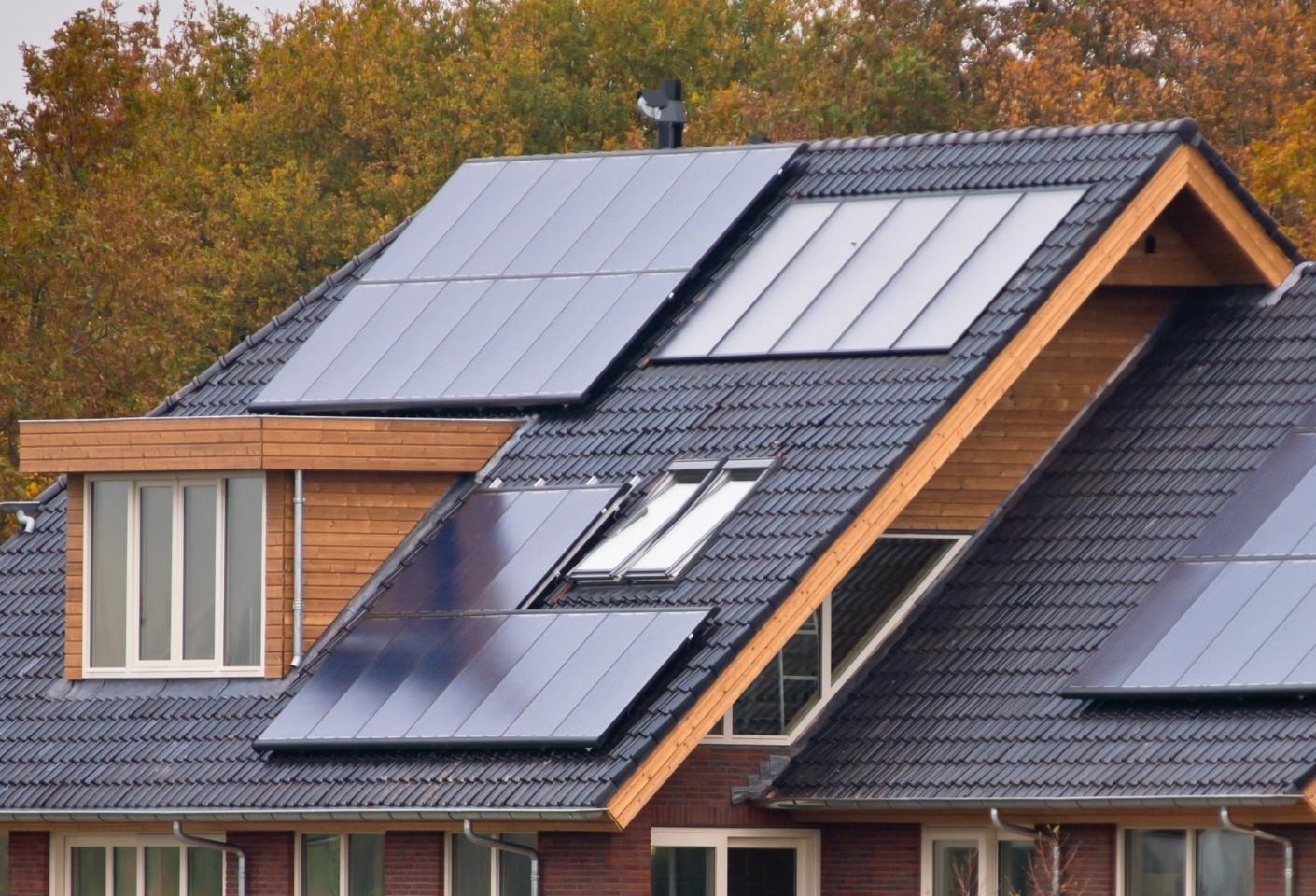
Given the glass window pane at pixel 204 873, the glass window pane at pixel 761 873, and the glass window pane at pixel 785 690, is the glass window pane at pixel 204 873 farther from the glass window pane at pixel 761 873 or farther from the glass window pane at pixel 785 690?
the glass window pane at pixel 785 690

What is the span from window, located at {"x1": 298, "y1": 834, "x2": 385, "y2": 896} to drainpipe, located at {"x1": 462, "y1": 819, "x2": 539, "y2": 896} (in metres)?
1.66

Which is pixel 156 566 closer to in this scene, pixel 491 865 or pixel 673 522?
pixel 491 865

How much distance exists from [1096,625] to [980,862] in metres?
2.13

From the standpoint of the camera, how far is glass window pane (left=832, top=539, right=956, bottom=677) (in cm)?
2622

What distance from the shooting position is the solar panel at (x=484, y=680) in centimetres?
2384

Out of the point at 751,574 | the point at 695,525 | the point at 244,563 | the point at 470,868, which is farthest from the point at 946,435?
the point at 244,563

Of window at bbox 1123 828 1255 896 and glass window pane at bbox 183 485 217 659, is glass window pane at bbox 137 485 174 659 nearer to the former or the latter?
glass window pane at bbox 183 485 217 659

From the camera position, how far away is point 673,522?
84.5 feet

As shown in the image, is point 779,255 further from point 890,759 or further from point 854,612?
point 890,759

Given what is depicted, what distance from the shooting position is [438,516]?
2748 cm

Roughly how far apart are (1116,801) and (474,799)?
191 inches

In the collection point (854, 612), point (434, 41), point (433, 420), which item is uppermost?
point (434, 41)

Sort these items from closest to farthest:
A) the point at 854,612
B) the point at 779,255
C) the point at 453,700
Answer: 1. the point at 453,700
2. the point at 854,612
3. the point at 779,255

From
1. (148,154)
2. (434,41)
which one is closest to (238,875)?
(148,154)
